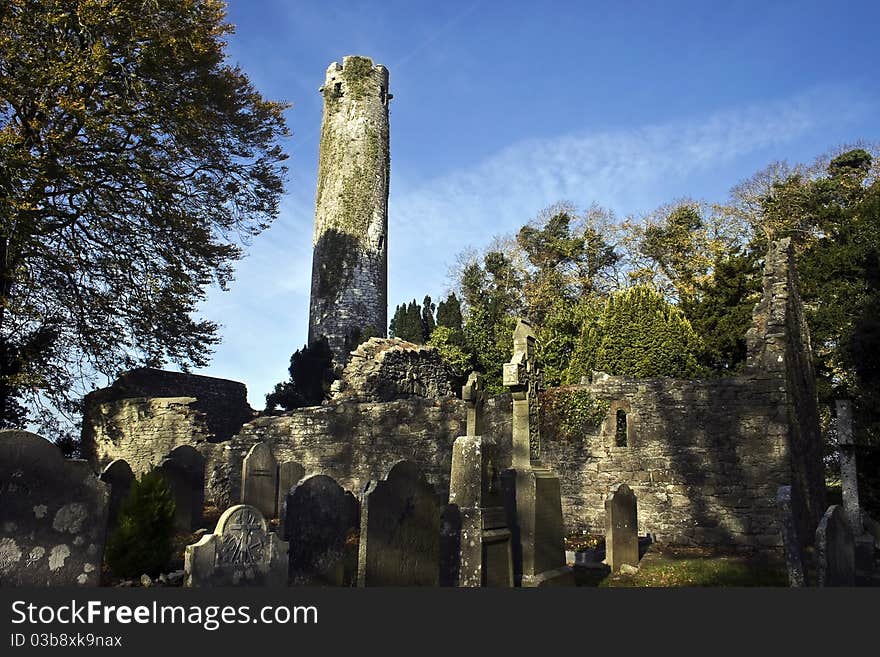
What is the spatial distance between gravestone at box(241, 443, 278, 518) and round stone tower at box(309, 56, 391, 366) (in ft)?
48.2

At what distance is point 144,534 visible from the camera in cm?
826

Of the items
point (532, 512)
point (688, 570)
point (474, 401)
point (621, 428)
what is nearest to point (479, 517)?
point (532, 512)

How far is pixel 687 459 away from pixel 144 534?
911 centimetres

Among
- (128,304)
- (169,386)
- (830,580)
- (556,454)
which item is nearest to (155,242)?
(128,304)

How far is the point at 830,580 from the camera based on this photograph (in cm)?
671

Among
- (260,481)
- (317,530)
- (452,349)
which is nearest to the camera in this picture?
(317,530)

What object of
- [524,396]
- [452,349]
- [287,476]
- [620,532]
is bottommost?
[620,532]

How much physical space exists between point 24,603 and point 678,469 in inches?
420

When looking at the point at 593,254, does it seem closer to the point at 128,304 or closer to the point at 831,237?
the point at 831,237

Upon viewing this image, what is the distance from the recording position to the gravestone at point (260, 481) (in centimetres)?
1262

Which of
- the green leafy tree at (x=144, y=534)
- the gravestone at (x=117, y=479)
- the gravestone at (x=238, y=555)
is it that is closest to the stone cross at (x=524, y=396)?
the gravestone at (x=238, y=555)

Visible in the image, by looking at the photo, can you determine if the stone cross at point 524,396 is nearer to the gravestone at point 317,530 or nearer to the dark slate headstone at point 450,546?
the dark slate headstone at point 450,546

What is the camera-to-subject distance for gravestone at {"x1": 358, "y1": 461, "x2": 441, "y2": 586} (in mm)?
6707

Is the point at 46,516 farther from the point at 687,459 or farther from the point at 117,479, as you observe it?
the point at 687,459
